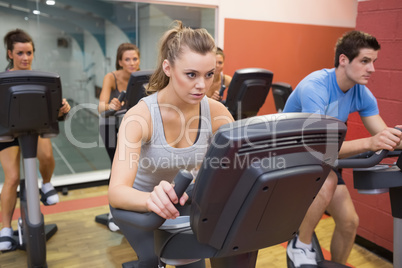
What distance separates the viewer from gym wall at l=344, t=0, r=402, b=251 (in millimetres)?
2551

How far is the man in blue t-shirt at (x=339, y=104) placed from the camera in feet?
6.72

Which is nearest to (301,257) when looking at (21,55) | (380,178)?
(380,178)

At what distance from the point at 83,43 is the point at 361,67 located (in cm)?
289

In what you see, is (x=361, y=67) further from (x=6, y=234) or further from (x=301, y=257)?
(x=6, y=234)

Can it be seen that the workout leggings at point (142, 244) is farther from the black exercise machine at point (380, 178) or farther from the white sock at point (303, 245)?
the white sock at point (303, 245)

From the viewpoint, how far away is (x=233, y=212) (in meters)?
0.90

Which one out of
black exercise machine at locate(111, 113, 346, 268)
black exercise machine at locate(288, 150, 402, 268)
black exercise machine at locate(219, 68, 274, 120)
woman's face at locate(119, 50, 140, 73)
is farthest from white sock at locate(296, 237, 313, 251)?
woman's face at locate(119, 50, 140, 73)

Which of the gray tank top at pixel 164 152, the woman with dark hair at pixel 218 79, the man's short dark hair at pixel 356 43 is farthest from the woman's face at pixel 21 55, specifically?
the man's short dark hair at pixel 356 43

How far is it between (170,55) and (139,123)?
0.27 meters

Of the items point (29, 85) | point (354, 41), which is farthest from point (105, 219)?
point (354, 41)

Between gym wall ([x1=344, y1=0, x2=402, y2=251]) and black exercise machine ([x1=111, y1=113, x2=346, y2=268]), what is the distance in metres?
1.94

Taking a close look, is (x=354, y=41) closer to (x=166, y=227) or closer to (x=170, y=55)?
(x=170, y=55)

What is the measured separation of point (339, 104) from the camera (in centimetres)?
216

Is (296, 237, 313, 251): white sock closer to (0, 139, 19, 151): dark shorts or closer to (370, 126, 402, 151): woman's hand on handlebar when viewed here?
(370, 126, 402, 151): woman's hand on handlebar
